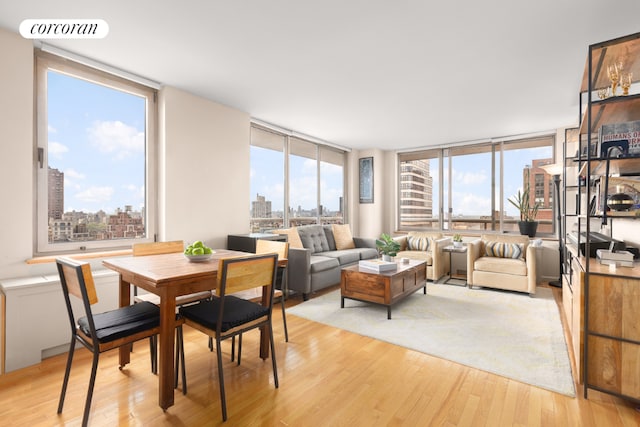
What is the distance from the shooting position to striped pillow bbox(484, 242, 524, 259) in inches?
177

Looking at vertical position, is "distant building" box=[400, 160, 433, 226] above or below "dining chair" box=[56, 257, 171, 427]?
above

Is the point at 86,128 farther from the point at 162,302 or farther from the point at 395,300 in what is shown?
the point at 395,300

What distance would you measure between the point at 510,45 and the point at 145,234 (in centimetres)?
408

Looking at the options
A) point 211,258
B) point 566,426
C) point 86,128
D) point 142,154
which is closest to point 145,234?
point 142,154

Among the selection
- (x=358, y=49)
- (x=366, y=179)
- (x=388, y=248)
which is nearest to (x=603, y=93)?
(x=358, y=49)

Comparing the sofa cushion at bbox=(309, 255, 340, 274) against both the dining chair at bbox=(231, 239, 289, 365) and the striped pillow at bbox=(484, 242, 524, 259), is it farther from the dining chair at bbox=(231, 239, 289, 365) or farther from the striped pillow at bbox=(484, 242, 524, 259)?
the striped pillow at bbox=(484, 242, 524, 259)

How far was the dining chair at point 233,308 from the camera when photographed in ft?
5.60

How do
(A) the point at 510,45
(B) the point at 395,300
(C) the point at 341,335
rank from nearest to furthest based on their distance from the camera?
(A) the point at 510,45, (C) the point at 341,335, (B) the point at 395,300

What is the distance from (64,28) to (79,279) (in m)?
2.11

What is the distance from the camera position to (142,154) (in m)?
3.49

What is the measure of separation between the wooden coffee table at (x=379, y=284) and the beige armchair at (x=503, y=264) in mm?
1265

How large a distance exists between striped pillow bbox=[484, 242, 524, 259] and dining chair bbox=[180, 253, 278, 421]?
13.1 ft

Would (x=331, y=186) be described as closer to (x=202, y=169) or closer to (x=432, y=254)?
(x=432, y=254)

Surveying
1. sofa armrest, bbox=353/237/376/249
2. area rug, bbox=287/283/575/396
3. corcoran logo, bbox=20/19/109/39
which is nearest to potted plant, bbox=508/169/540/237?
area rug, bbox=287/283/575/396
